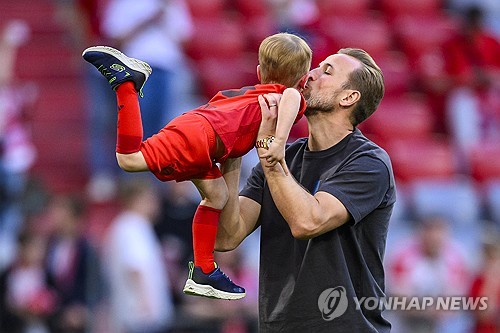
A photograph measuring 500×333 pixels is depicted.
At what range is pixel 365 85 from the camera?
4109 mm

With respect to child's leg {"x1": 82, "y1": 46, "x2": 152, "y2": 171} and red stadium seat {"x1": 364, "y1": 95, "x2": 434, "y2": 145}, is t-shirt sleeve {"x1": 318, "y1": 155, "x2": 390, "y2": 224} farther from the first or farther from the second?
red stadium seat {"x1": 364, "y1": 95, "x2": 434, "y2": 145}

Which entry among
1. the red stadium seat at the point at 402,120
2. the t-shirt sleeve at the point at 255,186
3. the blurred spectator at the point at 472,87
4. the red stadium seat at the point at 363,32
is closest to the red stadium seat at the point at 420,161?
the red stadium seat at the point at 402,120

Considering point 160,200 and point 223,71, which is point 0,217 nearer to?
point 160,200

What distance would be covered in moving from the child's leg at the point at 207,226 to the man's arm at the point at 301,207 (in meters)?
0.30

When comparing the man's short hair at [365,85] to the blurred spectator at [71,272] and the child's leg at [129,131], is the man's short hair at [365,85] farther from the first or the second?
the blurred spectator at [71,272]

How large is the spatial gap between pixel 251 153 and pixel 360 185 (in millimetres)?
4439

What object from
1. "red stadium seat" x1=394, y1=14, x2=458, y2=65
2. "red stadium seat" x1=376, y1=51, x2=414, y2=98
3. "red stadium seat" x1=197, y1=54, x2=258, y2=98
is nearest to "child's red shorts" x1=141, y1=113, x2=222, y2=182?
"red stadium seat" x1=197, y1=54, x2=258, y2=98

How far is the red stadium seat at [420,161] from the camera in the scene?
880 cm

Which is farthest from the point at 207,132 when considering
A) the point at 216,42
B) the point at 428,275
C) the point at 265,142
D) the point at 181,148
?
the point at 216,42

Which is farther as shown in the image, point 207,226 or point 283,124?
point 207,226

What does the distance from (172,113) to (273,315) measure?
14.7ft

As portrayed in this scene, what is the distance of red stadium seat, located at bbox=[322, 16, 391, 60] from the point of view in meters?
9.57

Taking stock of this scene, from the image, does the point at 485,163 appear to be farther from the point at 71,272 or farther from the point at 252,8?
the point at 71,272

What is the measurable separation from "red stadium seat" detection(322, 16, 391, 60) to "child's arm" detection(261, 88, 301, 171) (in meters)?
5.64
